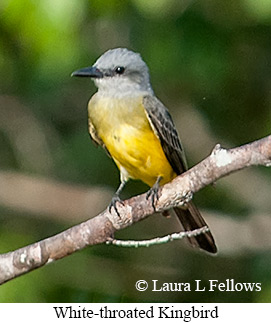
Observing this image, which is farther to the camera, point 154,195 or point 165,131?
point 165,131

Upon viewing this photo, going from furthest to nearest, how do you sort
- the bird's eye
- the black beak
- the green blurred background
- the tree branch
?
the green blurred background → the bird's eye → the black beak → the tree branch

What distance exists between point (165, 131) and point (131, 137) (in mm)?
175

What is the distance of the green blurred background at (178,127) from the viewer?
575 cm

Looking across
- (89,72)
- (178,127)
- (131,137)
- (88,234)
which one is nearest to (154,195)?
(88,234)

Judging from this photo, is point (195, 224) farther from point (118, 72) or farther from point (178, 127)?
point (178, 127)

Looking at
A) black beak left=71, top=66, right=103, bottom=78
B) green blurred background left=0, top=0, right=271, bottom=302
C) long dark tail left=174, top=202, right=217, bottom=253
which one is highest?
green blurred background left=0, top=0, right=271, bottom=302

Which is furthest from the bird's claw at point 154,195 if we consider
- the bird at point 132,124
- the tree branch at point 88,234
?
the bird at point 132,124

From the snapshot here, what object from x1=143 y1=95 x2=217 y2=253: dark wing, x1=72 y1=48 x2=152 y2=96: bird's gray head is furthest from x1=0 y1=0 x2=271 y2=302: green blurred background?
x1=143 y1=95 x2=217 y2=253: dark wing

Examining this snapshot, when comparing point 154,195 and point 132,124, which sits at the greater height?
point 132,124

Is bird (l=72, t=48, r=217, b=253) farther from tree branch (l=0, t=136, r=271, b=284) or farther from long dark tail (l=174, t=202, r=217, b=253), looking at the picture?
tree branch (l=0, t=136, r=271, b=284)

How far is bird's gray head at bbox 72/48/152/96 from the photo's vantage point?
15.4ft

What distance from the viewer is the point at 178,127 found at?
21.4ft

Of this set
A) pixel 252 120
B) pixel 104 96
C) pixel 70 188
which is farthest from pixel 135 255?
pixel 104 96

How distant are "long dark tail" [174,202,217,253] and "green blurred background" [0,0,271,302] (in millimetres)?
699
